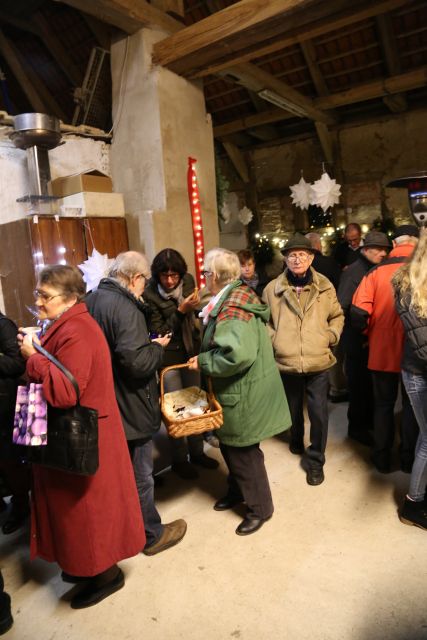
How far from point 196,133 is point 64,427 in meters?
4.28

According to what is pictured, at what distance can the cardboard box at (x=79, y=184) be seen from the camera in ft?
14.8

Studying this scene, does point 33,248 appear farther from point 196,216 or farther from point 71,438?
point 71,438

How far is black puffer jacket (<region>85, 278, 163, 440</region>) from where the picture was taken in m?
2.24

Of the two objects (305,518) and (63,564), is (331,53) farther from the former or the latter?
(63,564)

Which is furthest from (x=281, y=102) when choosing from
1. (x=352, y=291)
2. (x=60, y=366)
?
(x=60, y=366)

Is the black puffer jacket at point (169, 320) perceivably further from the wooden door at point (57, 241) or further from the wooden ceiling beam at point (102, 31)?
the wooden ceiling beam at point (102, 31)

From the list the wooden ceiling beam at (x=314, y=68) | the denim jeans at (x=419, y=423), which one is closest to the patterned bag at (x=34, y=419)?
the denim jeans at (x=419, y=423)

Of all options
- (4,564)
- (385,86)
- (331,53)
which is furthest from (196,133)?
(4,564)

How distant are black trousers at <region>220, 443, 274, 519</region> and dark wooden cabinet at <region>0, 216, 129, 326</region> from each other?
2617mm

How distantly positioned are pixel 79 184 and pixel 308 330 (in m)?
2.85

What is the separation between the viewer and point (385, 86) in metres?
6.79

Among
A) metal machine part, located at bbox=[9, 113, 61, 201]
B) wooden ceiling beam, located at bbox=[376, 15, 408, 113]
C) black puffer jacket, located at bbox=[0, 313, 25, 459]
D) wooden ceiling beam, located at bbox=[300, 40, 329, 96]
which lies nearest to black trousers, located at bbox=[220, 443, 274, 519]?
black puffer jacket, located at bbox=[0, 313, 25, 459]

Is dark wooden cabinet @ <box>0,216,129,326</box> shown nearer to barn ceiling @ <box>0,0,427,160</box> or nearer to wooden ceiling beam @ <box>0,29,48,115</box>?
barn ceiling @ <box>0,0,427,160</box>

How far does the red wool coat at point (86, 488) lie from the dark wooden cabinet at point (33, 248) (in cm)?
245
